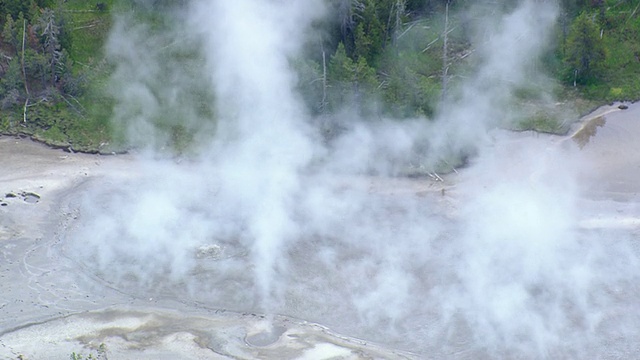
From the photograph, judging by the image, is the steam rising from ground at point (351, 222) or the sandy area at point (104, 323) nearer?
the sandy area at point (104, 323)

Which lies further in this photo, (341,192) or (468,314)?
(341,192)

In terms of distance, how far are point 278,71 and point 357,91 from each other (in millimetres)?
4767

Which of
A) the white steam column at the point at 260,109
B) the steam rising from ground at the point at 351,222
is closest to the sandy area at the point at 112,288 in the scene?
the steam rising from ground at the point at 351,222

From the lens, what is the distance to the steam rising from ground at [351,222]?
36.2 m

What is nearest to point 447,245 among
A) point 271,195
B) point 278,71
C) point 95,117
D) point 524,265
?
point 524,265

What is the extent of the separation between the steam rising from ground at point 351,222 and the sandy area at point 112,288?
76cm

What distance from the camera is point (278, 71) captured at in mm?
48219

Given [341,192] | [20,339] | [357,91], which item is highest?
[357,91]

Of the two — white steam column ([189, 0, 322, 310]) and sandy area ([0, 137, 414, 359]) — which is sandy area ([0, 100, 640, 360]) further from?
white steam column ([189, 0, 322, 310])

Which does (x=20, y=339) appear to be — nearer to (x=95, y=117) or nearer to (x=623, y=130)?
(x=95, y=117)

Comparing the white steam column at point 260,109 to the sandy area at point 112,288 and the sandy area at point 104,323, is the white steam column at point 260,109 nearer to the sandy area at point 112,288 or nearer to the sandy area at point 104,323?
the sandy area at point 104,323

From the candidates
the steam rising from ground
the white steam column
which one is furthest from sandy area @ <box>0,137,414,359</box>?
the white steam column

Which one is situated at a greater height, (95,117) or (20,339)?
(95,117)

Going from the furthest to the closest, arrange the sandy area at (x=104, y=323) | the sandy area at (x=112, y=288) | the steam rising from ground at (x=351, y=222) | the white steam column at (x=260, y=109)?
the white steam column at (x=260, y=109), the steam rising from ground at (x=351, y=222), the sandy area at (x=112, y=288), the sandy area at (x=104, y=323)
